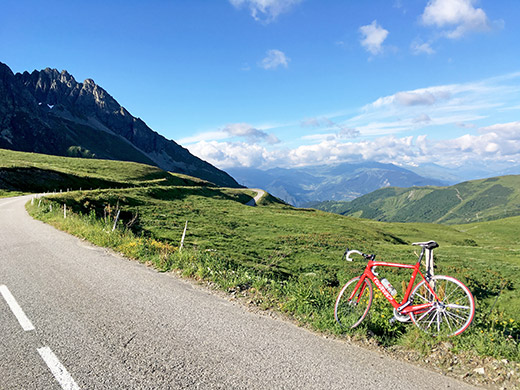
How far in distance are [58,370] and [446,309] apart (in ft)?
26.6

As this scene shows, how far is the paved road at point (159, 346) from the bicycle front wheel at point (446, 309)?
1.22 m

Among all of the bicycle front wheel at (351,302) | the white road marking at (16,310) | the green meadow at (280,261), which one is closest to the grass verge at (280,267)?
the green meadow at (280,261)

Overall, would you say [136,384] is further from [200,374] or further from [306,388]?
[306,388]

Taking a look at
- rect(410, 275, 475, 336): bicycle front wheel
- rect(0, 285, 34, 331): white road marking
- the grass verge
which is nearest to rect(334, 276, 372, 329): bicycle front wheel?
the grass verge

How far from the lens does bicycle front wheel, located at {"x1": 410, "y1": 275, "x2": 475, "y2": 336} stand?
649 cm

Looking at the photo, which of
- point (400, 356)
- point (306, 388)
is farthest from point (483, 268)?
point (306, 388)

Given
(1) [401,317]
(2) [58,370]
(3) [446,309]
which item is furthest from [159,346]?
(3) [446,309]

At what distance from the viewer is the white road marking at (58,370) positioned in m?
5.25

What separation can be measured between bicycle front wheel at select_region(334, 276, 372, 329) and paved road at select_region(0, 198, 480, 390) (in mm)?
827

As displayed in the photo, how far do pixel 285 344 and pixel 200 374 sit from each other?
6.92 ft

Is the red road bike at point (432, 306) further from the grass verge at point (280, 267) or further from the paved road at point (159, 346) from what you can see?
the paved road at point (159, 346)

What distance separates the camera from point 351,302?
26.8 feet

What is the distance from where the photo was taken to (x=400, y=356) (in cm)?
665

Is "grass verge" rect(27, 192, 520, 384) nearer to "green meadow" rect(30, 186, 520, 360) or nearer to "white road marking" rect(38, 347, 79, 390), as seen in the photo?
"green meadow" rect(30, 186, 520, 360)
